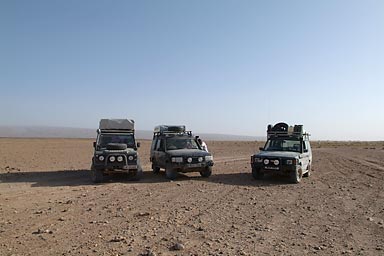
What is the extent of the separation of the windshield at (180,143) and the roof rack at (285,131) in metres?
3.41

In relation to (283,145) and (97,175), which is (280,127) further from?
(97,175)

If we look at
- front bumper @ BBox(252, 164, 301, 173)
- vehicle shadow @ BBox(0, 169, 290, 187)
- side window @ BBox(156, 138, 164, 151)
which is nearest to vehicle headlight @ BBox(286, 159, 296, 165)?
front bumper @ BBox(252, 164, 301, 173)

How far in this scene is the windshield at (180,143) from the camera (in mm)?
17812

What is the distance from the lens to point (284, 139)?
17.6 metres

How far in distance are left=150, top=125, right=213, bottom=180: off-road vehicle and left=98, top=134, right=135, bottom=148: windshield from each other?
4.29 feet

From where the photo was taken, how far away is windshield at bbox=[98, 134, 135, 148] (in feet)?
57.6

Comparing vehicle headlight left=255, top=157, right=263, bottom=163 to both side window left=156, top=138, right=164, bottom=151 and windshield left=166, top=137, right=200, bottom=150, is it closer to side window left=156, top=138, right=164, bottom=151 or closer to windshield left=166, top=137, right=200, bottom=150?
windshield left=166, top=137, right=200, bottom=150

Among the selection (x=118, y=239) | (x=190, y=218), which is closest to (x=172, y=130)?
(x=190, y=218)

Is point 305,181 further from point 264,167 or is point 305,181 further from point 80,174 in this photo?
point 80,174

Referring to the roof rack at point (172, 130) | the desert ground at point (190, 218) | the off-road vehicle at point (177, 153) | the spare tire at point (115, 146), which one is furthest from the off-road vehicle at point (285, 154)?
the spare tire at point (115, 146)

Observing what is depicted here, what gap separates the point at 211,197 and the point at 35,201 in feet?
15.9

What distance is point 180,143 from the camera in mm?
18094

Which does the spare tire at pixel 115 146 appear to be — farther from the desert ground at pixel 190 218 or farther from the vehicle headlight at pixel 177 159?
the vehicle headlight at pixel 177 159

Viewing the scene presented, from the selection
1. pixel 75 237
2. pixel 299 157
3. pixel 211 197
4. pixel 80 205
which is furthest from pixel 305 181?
pixel 75 237
